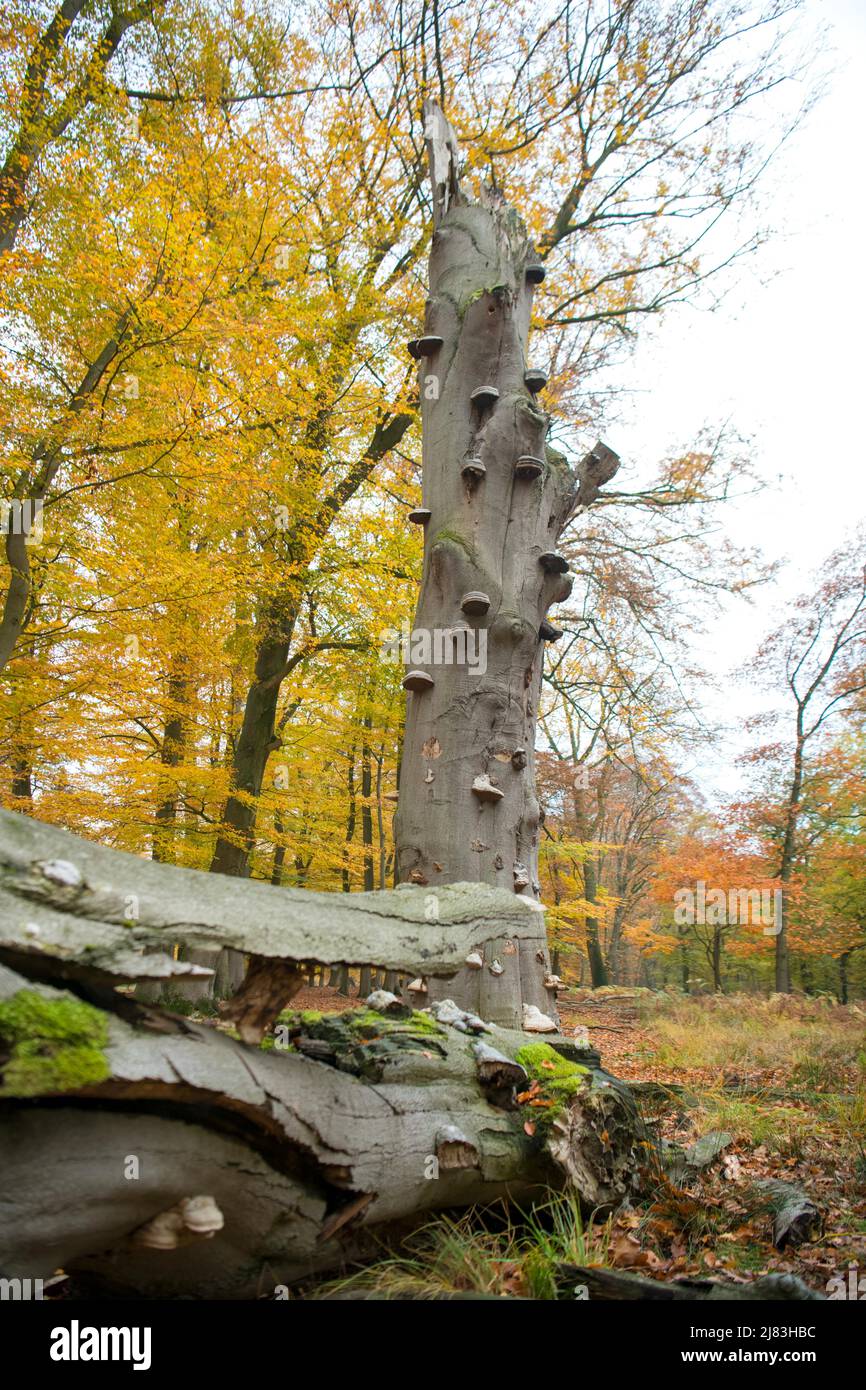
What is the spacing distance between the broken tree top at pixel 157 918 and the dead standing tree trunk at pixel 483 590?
5.78 feet

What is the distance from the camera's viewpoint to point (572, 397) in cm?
1309

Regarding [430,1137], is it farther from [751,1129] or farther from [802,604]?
[802,604]

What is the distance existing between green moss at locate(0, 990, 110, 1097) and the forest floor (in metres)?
1.23

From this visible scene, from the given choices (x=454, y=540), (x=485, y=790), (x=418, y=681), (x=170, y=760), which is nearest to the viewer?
(x=485, y=790)

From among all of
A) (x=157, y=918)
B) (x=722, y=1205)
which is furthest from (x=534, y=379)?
(x=722, y=1205)

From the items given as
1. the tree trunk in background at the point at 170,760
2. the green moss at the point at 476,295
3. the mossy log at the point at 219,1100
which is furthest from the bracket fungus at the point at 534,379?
the tree trunk in background at the point at 170,760

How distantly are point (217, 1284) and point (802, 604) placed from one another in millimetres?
19822

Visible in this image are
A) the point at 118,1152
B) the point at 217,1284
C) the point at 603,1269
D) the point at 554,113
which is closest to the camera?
the point at 118,1152

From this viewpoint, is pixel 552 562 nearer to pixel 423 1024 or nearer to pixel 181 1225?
pixel 423 1024

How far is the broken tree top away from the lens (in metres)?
1.47

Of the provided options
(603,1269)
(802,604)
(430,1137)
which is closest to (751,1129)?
(603,1269)

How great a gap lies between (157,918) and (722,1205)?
2.82 m

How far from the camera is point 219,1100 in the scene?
1.64 m

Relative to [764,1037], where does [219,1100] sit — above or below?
above
